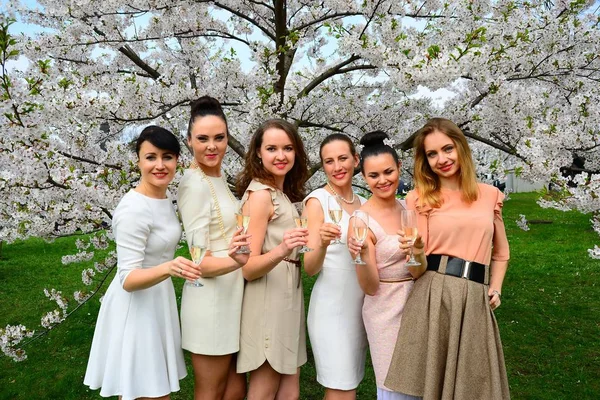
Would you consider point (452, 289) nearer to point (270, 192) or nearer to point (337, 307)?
point (337, 307)

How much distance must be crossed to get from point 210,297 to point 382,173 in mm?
1154

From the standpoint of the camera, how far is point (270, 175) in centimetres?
274

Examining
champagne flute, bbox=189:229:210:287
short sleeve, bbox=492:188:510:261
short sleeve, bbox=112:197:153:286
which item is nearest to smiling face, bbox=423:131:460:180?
short sleeve, bbox=492:188:510:261

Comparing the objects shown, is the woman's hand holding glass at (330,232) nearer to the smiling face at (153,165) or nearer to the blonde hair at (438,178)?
the blonde hair at (438,178)

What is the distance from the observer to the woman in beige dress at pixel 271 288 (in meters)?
2.60

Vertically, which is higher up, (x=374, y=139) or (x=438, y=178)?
(x=374, y=139)

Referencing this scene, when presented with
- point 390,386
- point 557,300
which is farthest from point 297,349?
point 557,300

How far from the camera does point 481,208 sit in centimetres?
260

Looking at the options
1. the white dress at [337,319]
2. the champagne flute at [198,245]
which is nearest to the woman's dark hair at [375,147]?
the white dress at [337,319]

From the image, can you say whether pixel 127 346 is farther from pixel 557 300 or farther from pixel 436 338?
pixel 557 300

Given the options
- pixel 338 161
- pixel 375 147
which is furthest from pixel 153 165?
pixel 375 147

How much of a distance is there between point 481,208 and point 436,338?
740 mm

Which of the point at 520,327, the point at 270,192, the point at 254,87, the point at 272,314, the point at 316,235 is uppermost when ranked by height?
the point at 254,87

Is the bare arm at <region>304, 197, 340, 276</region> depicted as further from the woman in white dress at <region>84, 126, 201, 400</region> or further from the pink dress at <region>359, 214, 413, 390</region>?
the woman in white dress at <region>84, 126, 201, 400</region>
